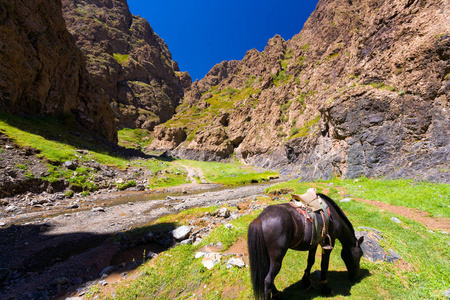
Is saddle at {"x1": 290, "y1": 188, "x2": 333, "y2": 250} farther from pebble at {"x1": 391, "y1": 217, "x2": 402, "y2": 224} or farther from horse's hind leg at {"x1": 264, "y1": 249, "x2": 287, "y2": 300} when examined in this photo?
pebble at {"x1": 391, "y1": 217, "x2": 402, "y2": 224}

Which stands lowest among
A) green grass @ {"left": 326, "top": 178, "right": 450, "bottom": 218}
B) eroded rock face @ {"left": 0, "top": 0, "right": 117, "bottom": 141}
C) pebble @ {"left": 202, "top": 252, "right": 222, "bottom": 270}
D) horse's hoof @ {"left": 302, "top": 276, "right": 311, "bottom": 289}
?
pebble @ {"left": 202, "top": 252, "right": 222, "bottom": 270}

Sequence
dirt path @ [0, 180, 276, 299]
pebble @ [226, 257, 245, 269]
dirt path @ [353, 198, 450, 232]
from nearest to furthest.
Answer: pebble @ [226, 257, 245, 269]
dirt path @ [0, 180, 276, 299]
dirt path @ [353, 198, 450, 232]

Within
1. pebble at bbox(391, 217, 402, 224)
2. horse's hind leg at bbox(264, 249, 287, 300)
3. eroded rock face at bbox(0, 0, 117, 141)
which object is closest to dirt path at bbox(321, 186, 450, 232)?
pebble at bbox(391, 217, 402, 224)

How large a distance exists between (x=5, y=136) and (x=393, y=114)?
44199mm

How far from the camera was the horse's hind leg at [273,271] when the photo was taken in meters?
4.54

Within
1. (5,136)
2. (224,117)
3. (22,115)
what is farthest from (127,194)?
(224,117)

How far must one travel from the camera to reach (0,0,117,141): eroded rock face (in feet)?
81.5

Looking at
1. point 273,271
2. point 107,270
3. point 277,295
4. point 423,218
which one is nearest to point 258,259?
point 273,271

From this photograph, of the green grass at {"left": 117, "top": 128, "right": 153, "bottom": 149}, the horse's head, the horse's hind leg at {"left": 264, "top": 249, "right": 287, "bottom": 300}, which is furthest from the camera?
the green grass at {"left": 117, "top": 128, "right": 153, "bottom": 149}

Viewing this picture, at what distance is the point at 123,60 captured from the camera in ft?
417

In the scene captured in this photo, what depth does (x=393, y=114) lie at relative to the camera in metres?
20.6

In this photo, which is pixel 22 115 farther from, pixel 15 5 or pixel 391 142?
pixel 391 142

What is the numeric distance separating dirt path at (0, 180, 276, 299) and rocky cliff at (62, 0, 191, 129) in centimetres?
11077

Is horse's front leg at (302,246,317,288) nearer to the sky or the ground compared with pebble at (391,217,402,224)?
nearer to the ground
